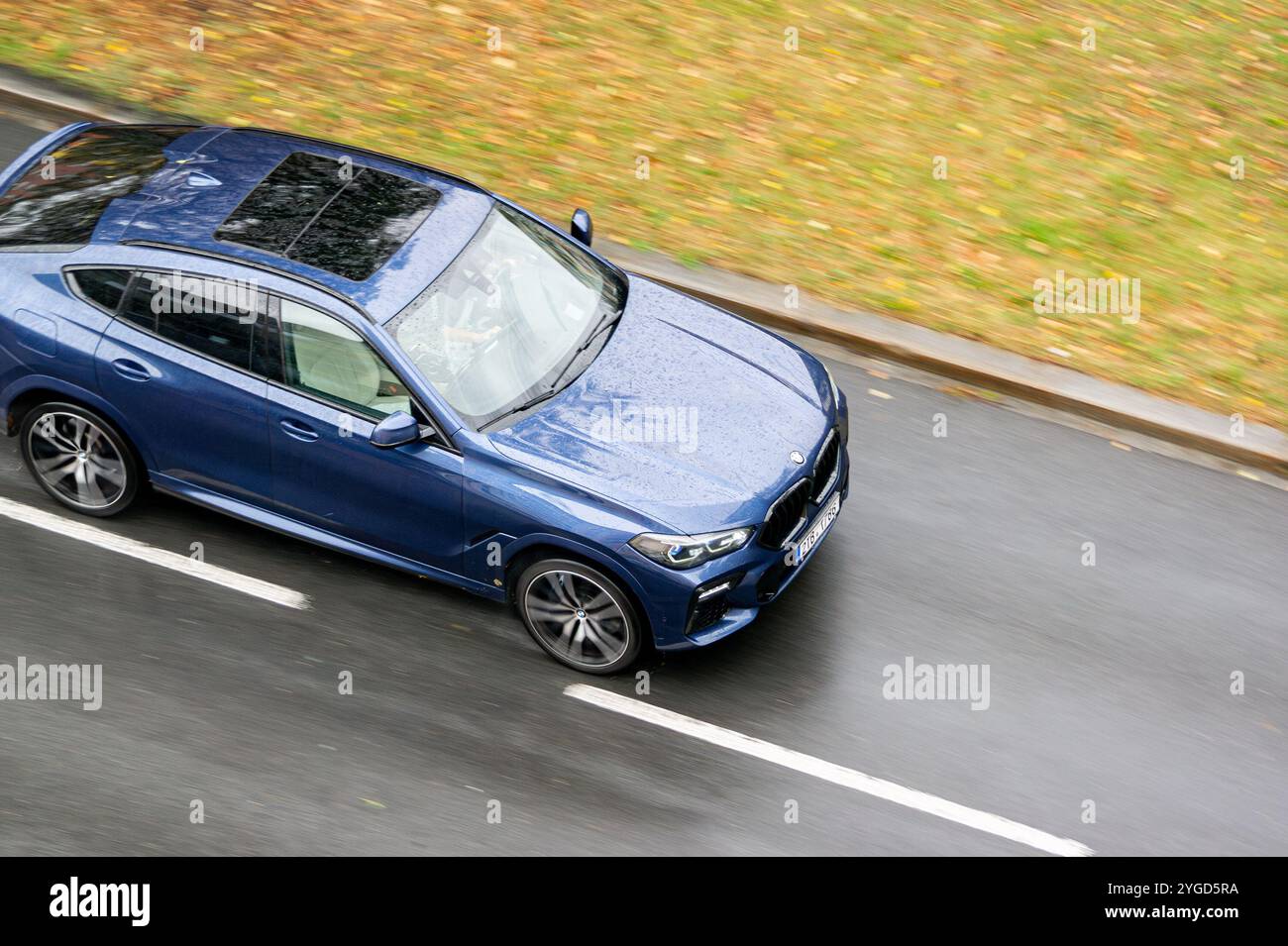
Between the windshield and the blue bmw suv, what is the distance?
1cm

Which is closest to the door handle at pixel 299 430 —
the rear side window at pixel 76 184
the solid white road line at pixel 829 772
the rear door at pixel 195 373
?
the rear door at pixel 195 373

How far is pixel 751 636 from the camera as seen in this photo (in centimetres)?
728

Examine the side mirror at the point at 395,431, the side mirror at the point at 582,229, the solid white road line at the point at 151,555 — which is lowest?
the solid white road line at the point at 151,555

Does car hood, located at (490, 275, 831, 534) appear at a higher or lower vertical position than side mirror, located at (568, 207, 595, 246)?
lower

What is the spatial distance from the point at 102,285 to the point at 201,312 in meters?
0.60

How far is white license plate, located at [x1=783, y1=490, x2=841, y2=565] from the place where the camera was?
22.7 feet

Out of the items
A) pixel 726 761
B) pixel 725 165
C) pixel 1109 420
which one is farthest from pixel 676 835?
pixel 725 165

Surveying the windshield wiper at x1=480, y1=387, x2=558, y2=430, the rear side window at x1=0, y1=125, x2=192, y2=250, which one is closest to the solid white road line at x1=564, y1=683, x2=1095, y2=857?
the windshield wiper at x1=480, y1=387, x2=558, y2=430

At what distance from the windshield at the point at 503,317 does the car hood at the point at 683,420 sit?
0.55ft

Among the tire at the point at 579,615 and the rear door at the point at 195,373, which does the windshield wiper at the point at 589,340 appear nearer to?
the tire at the point at 579,615

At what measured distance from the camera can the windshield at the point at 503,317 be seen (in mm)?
6633

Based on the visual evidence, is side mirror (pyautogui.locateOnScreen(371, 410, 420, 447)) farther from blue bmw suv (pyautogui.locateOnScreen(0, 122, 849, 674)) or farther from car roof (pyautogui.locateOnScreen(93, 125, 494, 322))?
car roof (pyautogui.locateOnScreen(93, 125, 494, 322))

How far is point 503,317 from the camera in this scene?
273 inches
